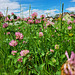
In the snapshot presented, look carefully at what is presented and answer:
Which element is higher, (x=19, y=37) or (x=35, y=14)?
(x=35, y=14)

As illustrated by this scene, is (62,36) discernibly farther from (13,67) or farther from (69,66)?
(69,66)

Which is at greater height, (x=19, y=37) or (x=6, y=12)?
(x=6, y=12)

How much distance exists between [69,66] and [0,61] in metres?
1.53

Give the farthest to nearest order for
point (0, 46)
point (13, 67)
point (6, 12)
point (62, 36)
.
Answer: point (6, 12) < point (0, 46) < point (62, 36) < point (13, 67)

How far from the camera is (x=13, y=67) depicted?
1.54 meters

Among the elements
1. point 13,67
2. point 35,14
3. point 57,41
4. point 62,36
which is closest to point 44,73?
point 13,67

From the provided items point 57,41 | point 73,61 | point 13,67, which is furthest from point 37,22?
point 73,61

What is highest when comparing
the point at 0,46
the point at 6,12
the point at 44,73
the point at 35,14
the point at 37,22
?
the point at 6,12

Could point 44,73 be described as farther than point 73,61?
Yes

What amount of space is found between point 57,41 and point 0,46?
1013mm

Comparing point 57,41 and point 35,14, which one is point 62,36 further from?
point 35,14

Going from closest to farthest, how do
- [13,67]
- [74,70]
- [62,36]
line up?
1. [74,70]
2. [13,67]
3. [62,36]

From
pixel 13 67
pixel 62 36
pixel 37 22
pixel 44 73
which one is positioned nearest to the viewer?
pixel 44 73

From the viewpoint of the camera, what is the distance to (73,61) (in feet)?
1.39
